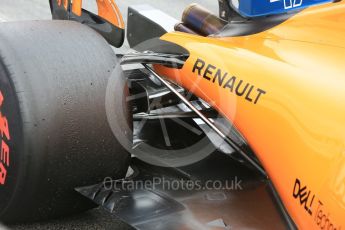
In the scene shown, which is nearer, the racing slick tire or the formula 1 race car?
the formula 1 race car

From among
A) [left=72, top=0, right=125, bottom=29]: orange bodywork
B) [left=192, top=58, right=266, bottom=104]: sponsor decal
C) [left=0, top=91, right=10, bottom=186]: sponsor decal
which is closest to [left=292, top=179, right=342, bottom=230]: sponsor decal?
[left=192, top=58, right=266, bottom=104]: sponsor decal

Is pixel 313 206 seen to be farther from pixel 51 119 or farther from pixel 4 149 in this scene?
pixel 4 149

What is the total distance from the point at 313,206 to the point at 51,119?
0.97 m

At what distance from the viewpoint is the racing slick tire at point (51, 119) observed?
221cm

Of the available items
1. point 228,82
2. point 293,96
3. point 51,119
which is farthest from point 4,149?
point 293,96

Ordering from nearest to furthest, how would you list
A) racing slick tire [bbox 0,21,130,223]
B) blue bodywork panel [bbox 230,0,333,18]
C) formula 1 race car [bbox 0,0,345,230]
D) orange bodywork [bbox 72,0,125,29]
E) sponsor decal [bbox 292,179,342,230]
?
sponsor decal [bbox 292,179,342,230] → formula 1 race car [bbox 0,0,345,230] → racing slick tire [bbox 0,21,130,223] → blue bodywork panel [bbox 230,0,333,18] → orange bodywork [bbox 72,0,125,29]

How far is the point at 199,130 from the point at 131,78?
408 millimetres

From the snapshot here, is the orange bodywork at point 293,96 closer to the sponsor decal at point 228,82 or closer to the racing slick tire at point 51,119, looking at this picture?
the sponsor decal at point 228,82

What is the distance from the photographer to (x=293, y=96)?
1964 millimetres

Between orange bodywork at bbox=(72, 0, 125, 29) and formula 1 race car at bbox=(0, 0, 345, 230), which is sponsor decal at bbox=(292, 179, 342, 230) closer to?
formula 1 race car at bbox=(0, 0, 345, 230)

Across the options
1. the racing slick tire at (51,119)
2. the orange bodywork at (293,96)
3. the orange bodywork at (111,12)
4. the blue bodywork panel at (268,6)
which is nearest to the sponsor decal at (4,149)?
the racing slick tire at (51,119)

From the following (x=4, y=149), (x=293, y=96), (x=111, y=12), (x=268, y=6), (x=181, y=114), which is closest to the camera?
(x=293, y=96)

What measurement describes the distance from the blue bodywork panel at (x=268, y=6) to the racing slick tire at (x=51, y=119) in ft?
1.87

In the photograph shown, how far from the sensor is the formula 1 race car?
1.97 metres
